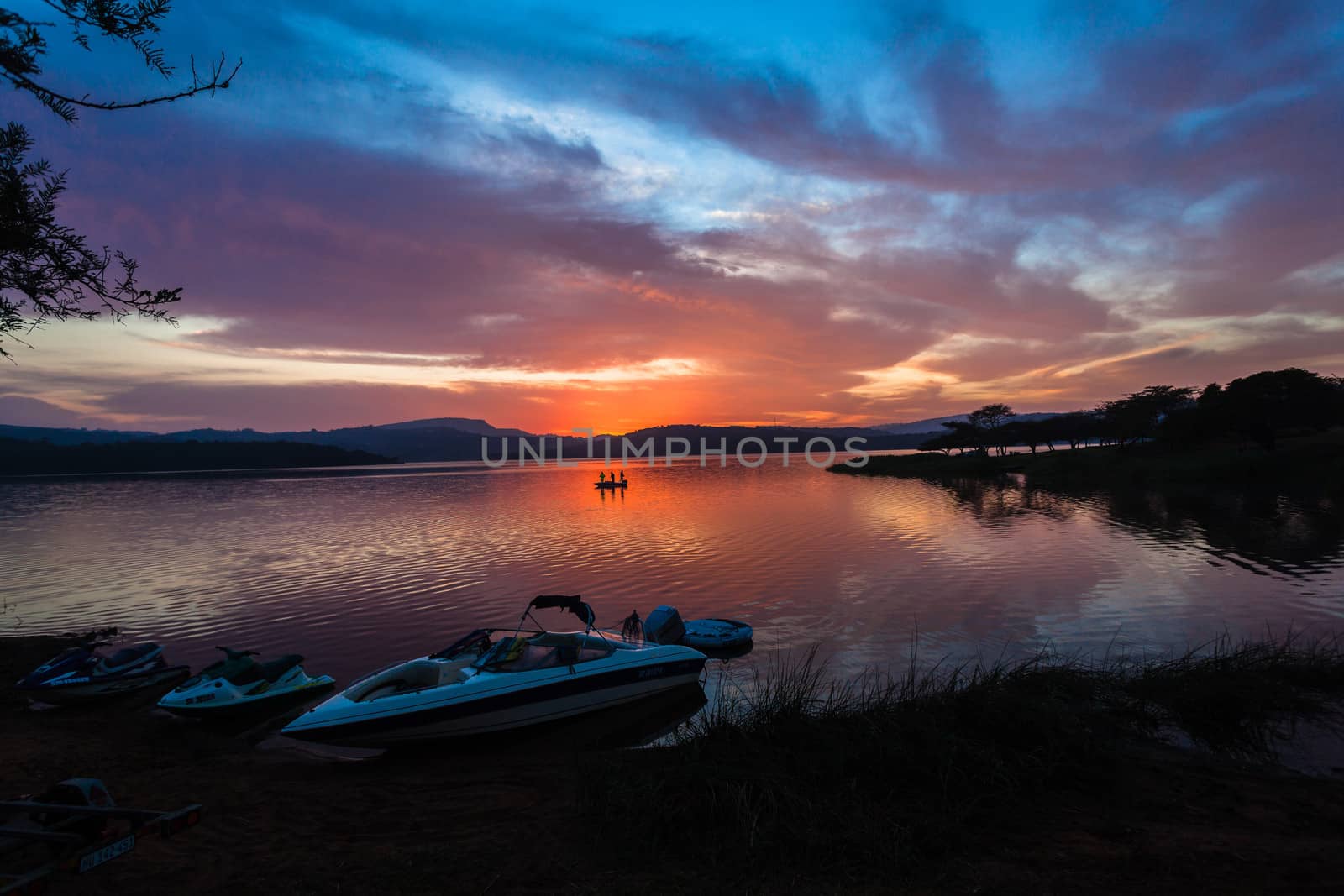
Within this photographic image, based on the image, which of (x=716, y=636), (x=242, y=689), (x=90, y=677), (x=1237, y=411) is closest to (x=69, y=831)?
(x=242, y=689)

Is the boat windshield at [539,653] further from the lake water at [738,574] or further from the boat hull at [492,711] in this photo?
the lake water at [738,574]

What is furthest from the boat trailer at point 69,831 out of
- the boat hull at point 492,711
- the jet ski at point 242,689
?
the jet ski at point 242,689

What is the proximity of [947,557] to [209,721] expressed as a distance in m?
29.9

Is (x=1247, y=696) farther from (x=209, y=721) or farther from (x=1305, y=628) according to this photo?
(x=209, y=721)

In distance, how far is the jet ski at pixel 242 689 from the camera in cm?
1304

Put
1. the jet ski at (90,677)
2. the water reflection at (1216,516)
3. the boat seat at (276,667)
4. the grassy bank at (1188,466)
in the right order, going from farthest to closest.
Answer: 1. the grassy bank at (1188,466)
2. the water reflection at (1216,516)
3. the boat seat at (276,667)
4. the jet ski at (90,677)

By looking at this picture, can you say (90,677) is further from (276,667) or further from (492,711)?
(492,711)

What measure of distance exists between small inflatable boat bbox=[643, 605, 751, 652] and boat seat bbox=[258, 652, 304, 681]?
29.4ft

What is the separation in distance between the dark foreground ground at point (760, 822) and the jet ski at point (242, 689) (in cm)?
245

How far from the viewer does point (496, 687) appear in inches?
476

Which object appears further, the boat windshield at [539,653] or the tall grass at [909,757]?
the boat windshield at [539,653]

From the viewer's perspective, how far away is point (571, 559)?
32.8 meters

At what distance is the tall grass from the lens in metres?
6.72

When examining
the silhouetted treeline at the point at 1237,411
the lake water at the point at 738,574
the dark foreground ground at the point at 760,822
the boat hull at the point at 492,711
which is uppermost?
the silhouetted treeline at the point at 1237,411
